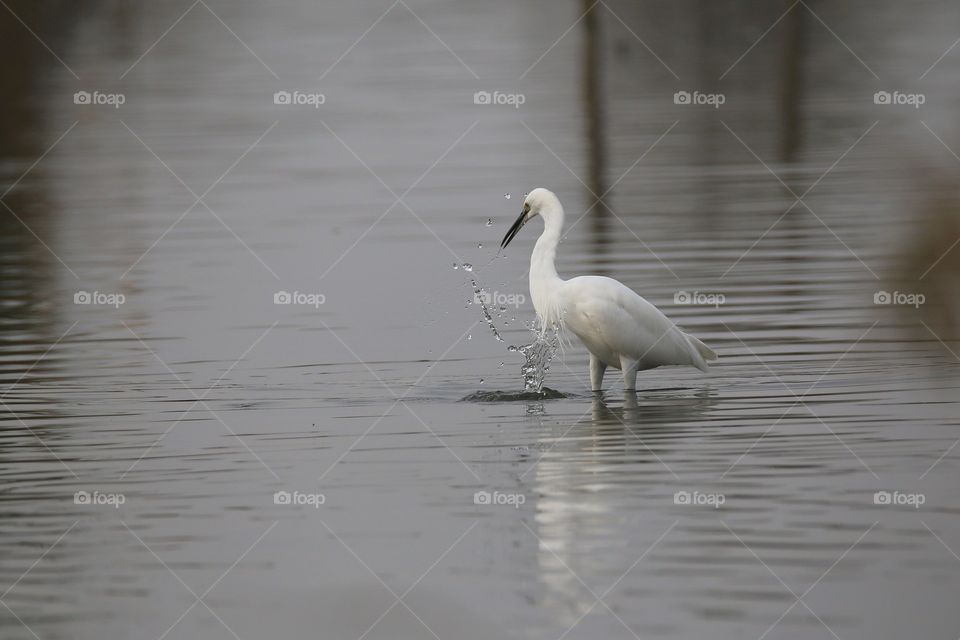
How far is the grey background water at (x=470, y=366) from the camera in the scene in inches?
288

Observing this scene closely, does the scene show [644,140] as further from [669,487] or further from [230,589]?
[230,589]

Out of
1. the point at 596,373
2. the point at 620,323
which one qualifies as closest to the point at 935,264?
the point at 596,373

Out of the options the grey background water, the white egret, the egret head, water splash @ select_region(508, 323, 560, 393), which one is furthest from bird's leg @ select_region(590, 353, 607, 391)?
the egret head

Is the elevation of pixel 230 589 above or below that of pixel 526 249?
below

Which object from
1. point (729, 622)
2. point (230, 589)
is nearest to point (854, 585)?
point (729, 622)

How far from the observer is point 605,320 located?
11703 millimetres

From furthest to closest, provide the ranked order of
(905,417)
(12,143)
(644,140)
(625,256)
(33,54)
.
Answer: (33,54) → (12,143) → (644,140) → (625,256) → (905,417)

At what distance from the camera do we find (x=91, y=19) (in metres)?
42.5

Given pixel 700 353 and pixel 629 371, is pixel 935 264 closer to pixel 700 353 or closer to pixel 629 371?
pixel 700 353

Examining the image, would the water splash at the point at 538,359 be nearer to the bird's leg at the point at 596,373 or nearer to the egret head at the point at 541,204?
the bird's leg at the point at 596,373

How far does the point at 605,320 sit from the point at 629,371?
17.6 inches

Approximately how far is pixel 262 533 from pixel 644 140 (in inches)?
684

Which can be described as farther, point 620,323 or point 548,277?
point 548,277

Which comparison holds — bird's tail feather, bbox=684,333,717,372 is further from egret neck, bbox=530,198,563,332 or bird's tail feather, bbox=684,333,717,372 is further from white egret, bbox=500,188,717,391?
egret neck, bbox=530,198,563,332
